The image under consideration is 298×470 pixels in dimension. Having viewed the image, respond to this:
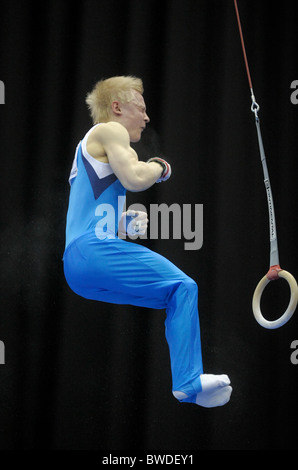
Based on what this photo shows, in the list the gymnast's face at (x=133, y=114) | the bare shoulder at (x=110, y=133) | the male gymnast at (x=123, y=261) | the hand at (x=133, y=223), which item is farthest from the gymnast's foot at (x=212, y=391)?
the gymnast's face at (x=133, y=114)

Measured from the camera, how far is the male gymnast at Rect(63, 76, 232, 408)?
187 centimetres

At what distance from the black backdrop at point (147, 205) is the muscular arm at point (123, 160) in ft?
3.18

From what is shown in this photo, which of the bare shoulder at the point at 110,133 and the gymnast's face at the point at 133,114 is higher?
the gymnast's face at the point at 133,114

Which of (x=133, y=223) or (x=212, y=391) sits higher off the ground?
(x=133, y=223)

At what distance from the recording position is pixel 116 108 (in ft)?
7.23

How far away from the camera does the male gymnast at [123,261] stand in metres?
1.87

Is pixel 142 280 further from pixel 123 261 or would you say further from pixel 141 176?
pixel 141 176

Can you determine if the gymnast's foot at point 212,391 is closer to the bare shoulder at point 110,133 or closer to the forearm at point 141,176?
the forearm at point 141,176

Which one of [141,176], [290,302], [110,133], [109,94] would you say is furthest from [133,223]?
[290,302]

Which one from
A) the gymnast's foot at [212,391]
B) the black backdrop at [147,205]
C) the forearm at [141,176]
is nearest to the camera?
the gymnast's foot at [212,391]

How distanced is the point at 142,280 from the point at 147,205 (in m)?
1.10

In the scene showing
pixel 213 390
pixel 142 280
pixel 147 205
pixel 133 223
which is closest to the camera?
pixel 213 390

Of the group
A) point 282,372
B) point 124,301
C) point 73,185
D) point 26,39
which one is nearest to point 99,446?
point 282,372

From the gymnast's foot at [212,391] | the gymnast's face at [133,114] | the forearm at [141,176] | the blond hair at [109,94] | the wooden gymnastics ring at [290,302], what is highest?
the blond hair at [109,94]
